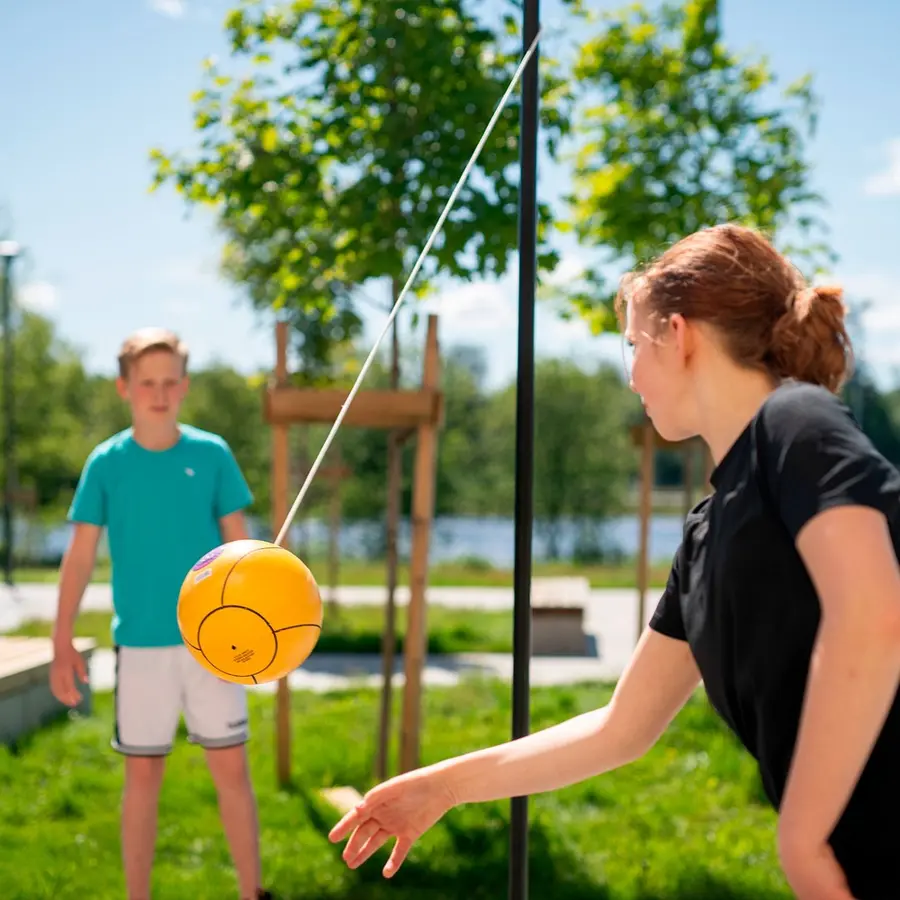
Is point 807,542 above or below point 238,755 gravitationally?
above

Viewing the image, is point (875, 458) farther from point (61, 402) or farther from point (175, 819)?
point (61, 402)

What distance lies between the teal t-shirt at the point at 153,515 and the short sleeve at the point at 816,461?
267 centimetres

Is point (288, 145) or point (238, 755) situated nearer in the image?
point (238, 755)

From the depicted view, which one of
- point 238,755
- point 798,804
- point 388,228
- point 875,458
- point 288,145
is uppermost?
point 288,145

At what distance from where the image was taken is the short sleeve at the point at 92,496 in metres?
3.93

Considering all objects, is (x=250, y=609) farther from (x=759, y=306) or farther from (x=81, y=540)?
(x=81, y=540)

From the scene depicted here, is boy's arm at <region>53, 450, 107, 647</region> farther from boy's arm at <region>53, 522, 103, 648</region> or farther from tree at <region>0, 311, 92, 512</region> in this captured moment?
tree at <region>0, 311, 92, 512</region>

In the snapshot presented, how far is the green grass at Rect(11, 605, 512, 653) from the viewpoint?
10.4m

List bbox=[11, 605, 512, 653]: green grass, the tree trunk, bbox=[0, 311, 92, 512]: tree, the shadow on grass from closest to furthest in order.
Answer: the shadow on grass
the tree trunk
bbox=[11, 605, 512, 653]: green grass
bbox=[0, 311, 92, 512]: tree

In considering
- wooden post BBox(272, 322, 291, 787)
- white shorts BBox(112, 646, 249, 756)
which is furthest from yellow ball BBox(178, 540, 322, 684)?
wooden post BBox(272, 322, 291, 787)

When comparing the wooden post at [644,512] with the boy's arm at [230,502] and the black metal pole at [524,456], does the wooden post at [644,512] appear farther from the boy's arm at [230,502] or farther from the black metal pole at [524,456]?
the black metal pole at [524,456]

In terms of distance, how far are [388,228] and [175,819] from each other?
2.89 metres

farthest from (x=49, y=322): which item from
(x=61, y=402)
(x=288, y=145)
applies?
(x=288, y=145)

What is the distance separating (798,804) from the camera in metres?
1.41
